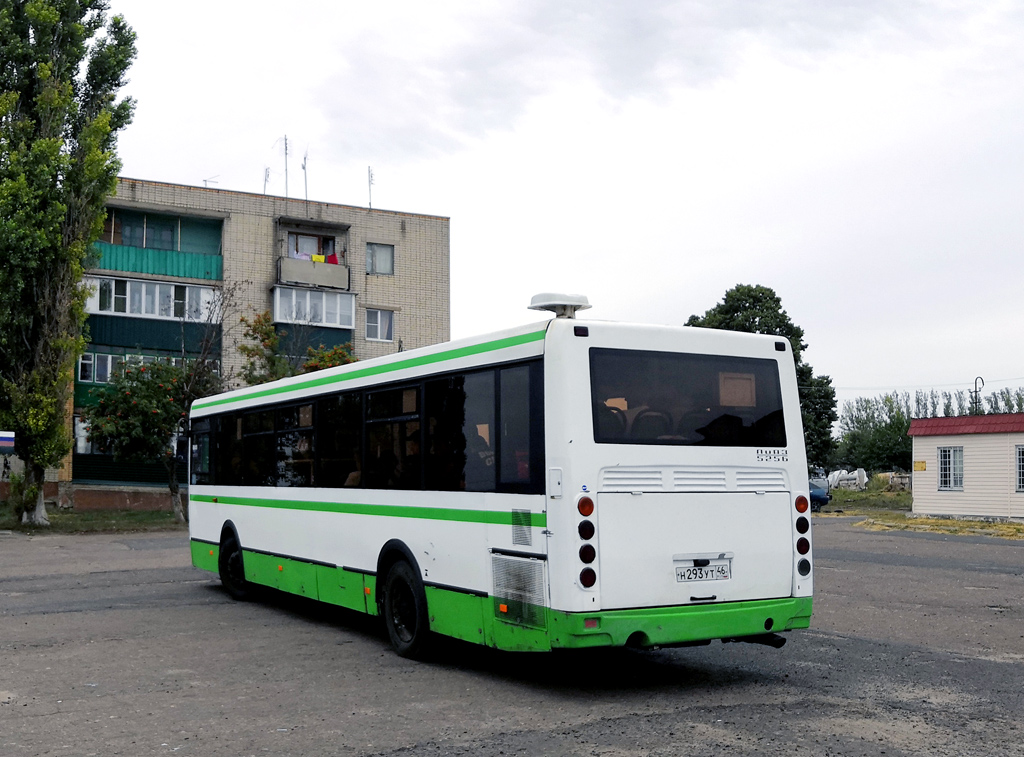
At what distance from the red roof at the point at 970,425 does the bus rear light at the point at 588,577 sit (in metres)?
33.8

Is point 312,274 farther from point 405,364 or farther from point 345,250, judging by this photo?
point 405,364

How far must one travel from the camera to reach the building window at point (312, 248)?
4991 centimetres

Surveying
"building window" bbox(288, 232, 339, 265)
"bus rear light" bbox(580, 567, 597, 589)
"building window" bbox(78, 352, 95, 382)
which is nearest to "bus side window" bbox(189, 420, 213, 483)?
"bus rear light" bbox(580, 567, 597, 589)

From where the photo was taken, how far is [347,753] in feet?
20.8

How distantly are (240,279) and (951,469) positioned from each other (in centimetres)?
2963

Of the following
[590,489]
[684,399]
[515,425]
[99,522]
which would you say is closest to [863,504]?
[99,522]

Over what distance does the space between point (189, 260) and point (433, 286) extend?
11.3m

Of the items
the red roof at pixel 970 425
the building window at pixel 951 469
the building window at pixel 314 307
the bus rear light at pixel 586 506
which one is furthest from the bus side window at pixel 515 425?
the building window at pixel 314 307

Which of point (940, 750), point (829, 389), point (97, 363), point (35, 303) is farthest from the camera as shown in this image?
point (829, 389)

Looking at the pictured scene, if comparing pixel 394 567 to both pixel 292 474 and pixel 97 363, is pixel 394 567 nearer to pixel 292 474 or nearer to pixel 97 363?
pixel 292 474

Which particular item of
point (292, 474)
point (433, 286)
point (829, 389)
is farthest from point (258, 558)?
point (829, 389)

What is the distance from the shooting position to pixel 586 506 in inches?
307

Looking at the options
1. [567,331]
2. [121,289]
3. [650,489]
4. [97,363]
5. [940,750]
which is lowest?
[940,750]

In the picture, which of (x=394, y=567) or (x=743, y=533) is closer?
(x=743, y=533)
